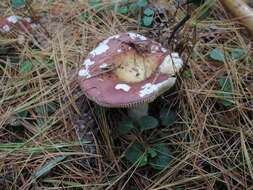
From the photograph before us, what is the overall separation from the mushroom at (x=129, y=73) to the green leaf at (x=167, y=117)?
81 millimetres

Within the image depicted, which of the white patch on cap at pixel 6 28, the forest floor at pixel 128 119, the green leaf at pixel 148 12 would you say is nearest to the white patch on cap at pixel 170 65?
the forest floor at pixel 128 119

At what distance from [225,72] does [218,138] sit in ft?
1.15

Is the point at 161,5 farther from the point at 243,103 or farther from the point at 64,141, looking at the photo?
the point at 64,141

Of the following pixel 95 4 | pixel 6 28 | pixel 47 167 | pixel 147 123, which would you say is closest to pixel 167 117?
pixel 147 123

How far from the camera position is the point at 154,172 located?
1.66 metres

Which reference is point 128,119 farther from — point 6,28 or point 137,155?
point 6,28

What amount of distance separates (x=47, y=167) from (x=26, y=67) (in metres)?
0.62

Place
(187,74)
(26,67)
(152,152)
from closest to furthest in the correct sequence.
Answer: (152,152), (187,74), (26,67)

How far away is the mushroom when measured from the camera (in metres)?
1.52

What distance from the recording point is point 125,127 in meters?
1.68

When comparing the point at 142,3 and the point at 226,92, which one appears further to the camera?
the point at 142,3

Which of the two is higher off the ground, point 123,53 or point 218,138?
point 123,53

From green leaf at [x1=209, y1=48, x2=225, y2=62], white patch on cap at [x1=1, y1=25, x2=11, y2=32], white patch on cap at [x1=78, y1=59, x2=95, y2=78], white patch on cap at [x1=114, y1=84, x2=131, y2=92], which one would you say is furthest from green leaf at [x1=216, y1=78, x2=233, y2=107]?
white patch on cap at [x1=1, y1=25, x2=11, y2=32]

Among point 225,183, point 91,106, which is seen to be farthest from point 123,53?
point 225,183
